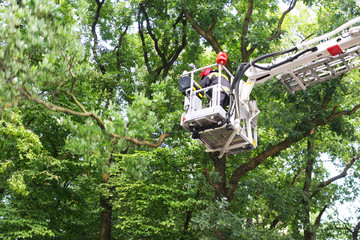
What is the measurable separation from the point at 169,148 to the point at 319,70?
828 centimetres

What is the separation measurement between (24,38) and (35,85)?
84cm

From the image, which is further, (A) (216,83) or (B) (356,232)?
(B) (356,232)

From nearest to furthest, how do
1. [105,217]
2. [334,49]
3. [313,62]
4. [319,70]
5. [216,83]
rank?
[334,49], [216,83], [313,62], [319,70], [105,217]

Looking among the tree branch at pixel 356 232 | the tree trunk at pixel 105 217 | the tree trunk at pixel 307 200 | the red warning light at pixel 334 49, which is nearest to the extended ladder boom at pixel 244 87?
the red warning light at pixel 334 49

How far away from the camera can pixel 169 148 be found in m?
16.5

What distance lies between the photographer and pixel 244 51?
13945 millimetres

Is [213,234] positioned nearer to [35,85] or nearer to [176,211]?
[176,211]

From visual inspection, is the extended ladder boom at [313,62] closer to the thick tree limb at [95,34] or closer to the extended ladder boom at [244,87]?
the extended ladder boom at [244,87]

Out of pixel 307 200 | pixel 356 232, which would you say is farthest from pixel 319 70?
pixel 356 232

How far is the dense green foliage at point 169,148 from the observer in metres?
11.7

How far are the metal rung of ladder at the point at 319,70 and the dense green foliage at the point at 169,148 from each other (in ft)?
7.55

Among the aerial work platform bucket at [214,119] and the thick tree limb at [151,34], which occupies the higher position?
the thick tree limb at [151,34]

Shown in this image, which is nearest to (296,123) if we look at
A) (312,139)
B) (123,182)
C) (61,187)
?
(312,139)

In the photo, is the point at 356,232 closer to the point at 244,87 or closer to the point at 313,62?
the point at 313,62
